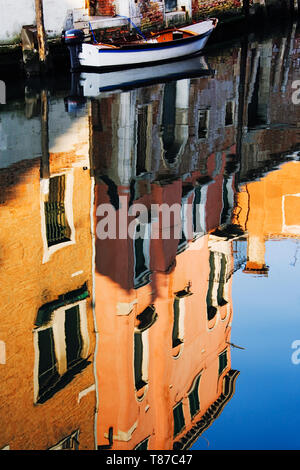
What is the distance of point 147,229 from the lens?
10406 millimetres

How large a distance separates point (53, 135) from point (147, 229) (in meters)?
5.90

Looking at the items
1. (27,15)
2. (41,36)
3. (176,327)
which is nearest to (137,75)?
(41,36)

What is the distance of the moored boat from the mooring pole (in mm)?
662

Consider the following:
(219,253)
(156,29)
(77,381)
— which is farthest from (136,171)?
(156,29)

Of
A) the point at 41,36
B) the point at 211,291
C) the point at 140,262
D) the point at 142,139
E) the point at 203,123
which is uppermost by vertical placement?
the point at 41,36

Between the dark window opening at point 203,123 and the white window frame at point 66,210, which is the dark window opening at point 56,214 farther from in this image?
the dark window opening at point 203,123

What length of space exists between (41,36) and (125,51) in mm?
2629

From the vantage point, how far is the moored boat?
24.3 metres

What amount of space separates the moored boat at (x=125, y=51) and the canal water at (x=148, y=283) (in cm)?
729

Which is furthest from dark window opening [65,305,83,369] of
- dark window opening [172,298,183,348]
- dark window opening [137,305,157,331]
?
dark window opening [172,298,183,348]

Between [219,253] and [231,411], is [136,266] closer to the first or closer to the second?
[219,253]

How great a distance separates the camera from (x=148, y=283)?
9188 millimetres

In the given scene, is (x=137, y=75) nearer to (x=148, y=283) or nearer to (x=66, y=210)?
(x=66, y=210)

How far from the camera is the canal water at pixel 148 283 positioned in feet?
21.2
